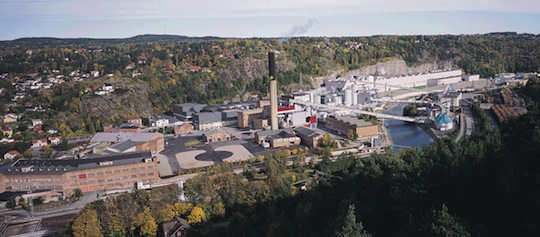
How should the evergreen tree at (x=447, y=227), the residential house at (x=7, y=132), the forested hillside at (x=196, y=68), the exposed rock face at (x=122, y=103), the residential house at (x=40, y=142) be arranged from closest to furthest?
the evergreen tree at (x=447, y=227), the residential house at (x=40, y=142), the residential house at (x=7, y=132), the exposed rock face at (x=122, y=103), the forested hillside at (x=196, y=68)

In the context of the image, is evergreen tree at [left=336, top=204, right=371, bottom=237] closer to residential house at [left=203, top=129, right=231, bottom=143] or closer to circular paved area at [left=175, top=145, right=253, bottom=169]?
circular paved area at [left=175, top=145, right=253, bottom=169]

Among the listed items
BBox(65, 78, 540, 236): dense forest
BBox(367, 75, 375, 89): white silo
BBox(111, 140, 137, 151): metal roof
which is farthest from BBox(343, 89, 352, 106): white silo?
BBox(111, 140, 137, 151): metal roof

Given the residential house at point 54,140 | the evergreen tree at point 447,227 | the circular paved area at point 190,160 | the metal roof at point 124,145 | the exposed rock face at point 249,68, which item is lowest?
the circular paved area at point 190,160

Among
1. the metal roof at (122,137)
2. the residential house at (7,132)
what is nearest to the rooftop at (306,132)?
the metal roof at (122,137)

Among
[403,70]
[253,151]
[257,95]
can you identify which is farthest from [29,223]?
[403,70]

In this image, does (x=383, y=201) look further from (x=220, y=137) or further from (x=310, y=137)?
(x=220, y=137)

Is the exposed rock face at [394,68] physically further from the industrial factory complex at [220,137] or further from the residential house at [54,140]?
the residential house at [54,140]
